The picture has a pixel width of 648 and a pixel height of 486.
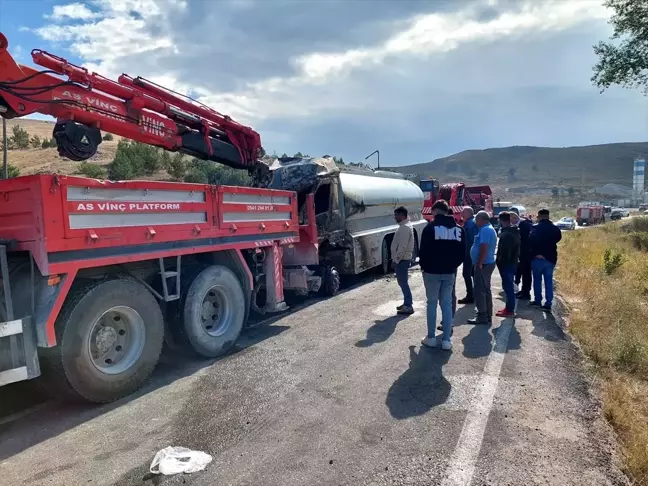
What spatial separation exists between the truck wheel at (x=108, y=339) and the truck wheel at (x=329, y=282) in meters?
4.99

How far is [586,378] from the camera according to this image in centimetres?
514

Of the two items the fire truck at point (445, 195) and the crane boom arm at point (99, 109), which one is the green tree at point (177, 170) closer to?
the fire truck at point (445, 195)

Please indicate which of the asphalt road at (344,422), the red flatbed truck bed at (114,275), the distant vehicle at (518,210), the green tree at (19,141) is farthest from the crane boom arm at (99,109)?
the green tree at (19,141)

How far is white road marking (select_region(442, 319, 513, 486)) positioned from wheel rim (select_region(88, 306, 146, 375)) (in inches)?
131

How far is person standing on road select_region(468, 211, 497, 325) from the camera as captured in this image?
24.1 feet

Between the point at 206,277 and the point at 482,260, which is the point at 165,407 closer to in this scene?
the point at 206,277

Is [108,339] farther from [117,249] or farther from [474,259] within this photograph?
[474,259]

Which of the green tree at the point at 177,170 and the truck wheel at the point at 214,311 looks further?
the green tree at the point at 177,170

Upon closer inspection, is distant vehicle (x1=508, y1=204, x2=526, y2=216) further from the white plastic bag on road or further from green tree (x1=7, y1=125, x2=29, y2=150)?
green tree (x1=7, y1=125, x2=29, y2=150)

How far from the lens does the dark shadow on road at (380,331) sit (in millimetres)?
6547

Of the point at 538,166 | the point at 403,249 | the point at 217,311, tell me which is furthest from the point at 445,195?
the point at 538,166

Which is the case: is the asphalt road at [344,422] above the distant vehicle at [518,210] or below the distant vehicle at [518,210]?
below

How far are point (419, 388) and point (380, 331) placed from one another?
223 centimetres

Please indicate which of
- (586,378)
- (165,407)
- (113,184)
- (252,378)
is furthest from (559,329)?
(113,184)
